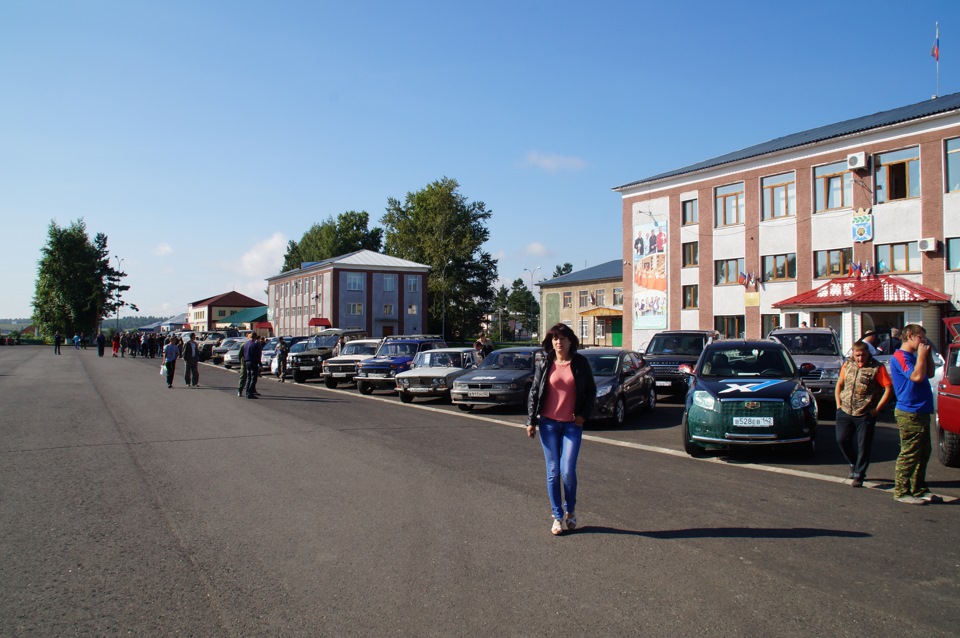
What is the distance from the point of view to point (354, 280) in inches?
2655

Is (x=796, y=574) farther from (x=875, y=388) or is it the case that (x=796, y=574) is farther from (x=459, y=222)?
(x=459, y=222)

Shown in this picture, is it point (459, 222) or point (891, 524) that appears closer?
point (891, 524)

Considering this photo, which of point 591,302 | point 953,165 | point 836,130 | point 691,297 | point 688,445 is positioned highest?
point 836,130

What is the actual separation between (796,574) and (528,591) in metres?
1.93

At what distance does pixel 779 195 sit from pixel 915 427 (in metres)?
30.7

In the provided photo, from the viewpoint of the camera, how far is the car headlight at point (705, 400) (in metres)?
9.45

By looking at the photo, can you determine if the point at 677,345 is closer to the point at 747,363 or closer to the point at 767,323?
the point at 747,363

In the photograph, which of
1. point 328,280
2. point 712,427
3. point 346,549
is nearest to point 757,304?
point 712,427

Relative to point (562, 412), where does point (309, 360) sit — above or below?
below

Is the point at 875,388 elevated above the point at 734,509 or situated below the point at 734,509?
above

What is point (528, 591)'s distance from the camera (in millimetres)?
4391

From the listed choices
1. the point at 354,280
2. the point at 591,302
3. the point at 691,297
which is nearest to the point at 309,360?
the point at 691,297

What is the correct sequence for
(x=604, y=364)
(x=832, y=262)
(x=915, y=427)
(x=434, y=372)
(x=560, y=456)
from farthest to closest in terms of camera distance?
(x=832, y=262) → (x=434, y=372) → (x=604, y=364) → (x=915, y=427) → (x=560, y=456)

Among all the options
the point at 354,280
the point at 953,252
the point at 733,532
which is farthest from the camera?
the point at 354,280
